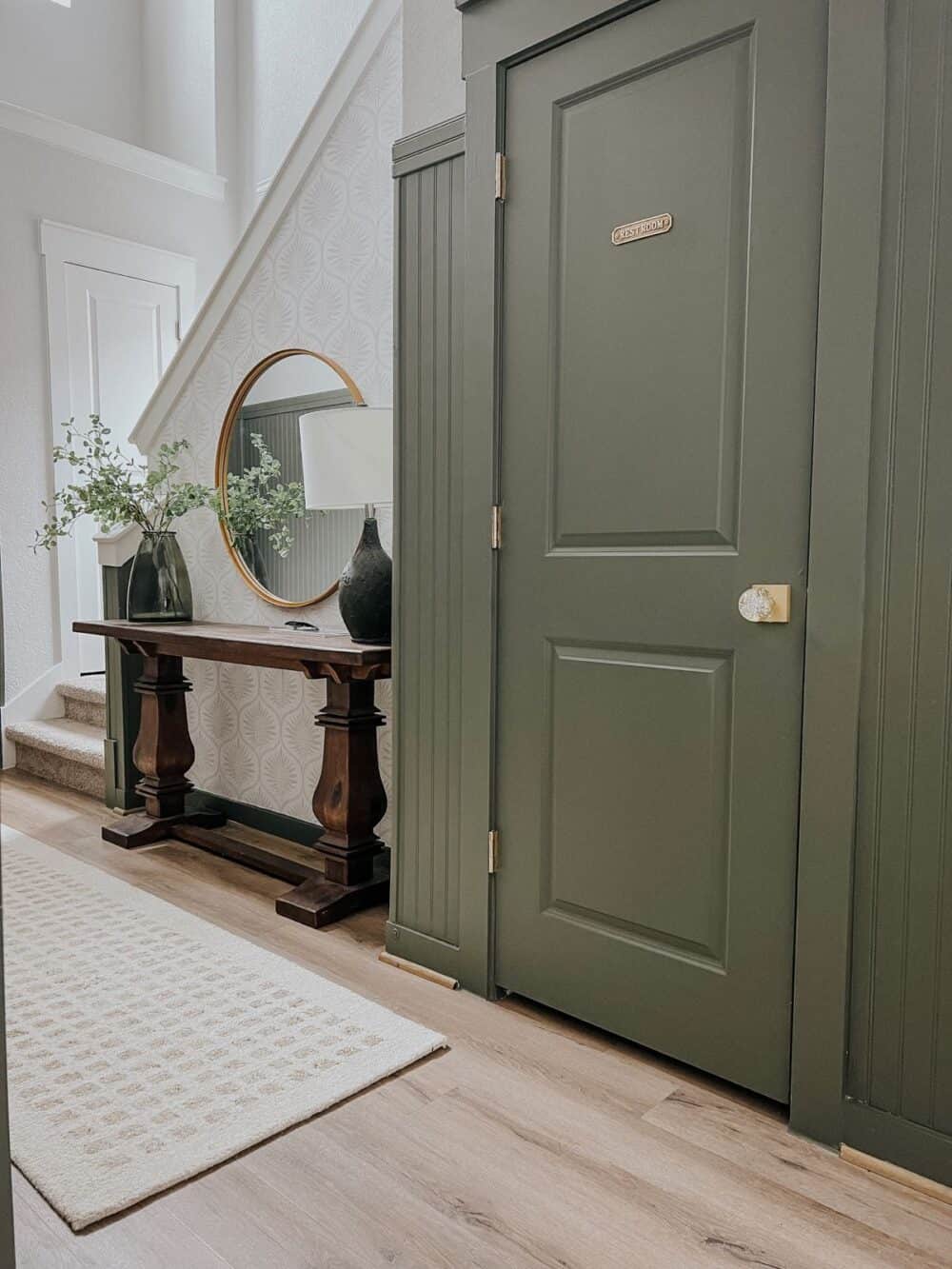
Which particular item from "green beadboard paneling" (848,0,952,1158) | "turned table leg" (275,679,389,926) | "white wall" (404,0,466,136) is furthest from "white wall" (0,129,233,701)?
"green beadboard paneling" (848,0,952,1158)

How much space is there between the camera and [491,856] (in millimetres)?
2131

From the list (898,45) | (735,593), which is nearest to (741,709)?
(735,593)

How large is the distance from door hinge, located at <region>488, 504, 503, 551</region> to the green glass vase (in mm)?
1818

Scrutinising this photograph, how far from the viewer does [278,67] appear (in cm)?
497

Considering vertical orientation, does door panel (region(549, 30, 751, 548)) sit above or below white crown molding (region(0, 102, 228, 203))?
below

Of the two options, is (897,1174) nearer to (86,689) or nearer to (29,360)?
(86,689)

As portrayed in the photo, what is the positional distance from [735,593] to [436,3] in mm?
1749

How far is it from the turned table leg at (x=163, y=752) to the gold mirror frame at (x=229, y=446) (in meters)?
0.42

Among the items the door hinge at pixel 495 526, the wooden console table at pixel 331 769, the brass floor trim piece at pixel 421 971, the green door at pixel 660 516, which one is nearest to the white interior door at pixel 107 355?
the wooden console table at pixel 331 769

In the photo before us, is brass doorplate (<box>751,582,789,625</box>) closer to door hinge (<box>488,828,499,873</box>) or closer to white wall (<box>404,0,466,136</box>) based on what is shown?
door hinge (<box>488,828,499,873</box>)

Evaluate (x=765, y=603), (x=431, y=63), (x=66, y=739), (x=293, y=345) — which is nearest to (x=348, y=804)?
(x=765, y=603)

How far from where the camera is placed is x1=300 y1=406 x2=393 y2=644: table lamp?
2.54m

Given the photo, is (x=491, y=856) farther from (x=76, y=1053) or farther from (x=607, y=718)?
(x=76, y=1053)

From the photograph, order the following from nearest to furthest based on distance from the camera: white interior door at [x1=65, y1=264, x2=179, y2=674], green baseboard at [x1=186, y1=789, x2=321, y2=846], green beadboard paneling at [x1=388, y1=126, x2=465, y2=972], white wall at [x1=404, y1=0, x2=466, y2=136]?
green beadboard paneling at [x1=388, y1=126, x2=465, y2=972] < white wall at [x1=404, y1=0, x2=466, y2=136] < green baseboard at [x1=186, y1=789, x2=321, y2=846] < white interior door at [x1=65, y1=264, x2=179, y2=674]
